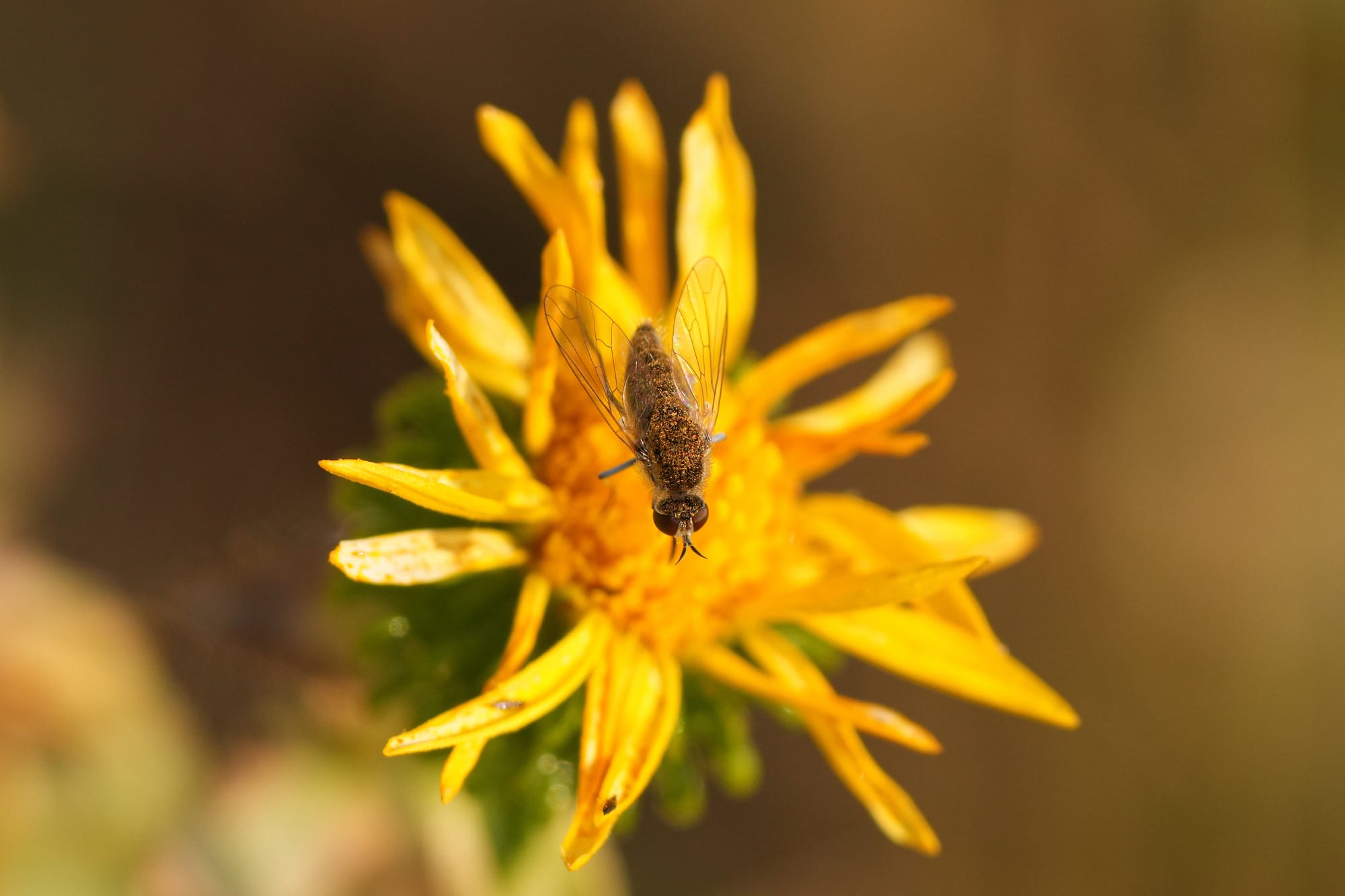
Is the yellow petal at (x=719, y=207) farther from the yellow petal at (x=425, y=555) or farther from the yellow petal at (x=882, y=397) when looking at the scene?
the yellow petal at (x=425, y=555)

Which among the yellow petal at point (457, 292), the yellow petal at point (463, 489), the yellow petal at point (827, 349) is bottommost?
the yellow petal at point (463, 489)

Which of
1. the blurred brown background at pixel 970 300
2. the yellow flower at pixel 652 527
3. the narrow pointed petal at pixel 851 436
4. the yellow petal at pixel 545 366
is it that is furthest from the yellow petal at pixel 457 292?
the blurred brown background at pixel 970 300

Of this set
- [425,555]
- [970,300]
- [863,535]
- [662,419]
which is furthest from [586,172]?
[970,300]

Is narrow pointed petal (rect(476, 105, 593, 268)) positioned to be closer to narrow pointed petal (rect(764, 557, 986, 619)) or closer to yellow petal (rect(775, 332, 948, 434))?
yellow petal (rect(775, 332, 948, 434))

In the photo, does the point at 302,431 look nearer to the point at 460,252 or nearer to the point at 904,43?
the point at 460,252

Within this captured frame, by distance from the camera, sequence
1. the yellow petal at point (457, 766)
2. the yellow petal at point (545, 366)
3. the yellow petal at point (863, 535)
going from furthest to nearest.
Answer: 1. the yellow petal at point (863, 535)
2. the yellow petal at point (545, 366)
3. the yellow petal at point (457, 766)

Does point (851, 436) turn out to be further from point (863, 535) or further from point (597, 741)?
point (597, 741)

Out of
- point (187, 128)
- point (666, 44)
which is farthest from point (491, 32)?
point (187, 128)
